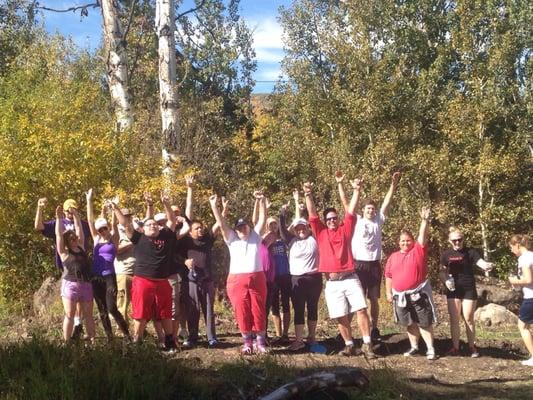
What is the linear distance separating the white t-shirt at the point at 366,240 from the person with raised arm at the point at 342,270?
352mm

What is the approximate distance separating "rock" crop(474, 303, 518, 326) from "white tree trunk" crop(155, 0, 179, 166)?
721 centimetres

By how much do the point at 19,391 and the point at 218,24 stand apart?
30.9 metres

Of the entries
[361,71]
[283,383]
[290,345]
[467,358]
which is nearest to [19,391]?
[283,383]

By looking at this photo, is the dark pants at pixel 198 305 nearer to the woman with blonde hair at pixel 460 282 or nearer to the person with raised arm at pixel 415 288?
the person with raised arm at pixel 415 288

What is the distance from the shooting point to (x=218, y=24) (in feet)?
112

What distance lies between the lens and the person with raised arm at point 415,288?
8.16 meters

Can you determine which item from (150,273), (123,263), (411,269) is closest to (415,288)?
(411,269)

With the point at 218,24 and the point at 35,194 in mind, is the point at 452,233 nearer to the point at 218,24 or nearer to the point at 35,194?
the point at 35,194

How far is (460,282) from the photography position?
8.40m

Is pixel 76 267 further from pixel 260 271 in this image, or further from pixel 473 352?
pixel 473 352

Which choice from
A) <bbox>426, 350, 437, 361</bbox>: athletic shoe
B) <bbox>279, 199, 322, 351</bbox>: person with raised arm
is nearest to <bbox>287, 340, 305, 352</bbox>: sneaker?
<bbox>279, 199, 322, 351</bbox>: person with raised arm

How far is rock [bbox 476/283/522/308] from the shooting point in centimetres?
1479

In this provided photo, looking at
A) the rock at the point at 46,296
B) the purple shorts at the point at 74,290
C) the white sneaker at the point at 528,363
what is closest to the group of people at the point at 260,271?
the purple shorts at the point at 74,290

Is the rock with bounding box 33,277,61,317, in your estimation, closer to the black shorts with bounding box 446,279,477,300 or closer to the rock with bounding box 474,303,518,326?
the black shorts with bounding box 446,279,477,300
